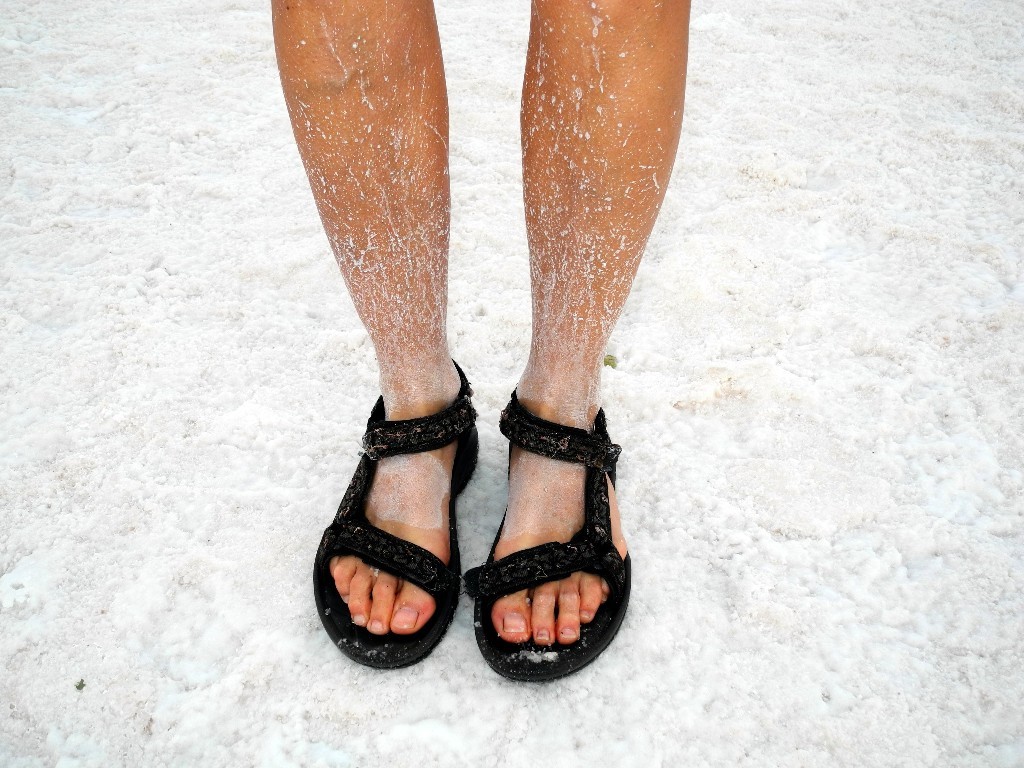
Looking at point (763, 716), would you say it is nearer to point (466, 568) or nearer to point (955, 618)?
point (955, 618)

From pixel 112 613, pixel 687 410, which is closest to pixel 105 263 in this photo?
pixel 112 613

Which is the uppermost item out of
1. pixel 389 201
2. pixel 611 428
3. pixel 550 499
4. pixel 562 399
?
pixel 389 201

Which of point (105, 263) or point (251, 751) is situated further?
point (105, 263)

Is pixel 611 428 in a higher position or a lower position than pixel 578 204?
lower

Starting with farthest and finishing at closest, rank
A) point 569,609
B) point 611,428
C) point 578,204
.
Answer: point 611,428
point 569,609
point 578,204

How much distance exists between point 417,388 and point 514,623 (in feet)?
1.13

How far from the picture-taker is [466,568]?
1.03 m

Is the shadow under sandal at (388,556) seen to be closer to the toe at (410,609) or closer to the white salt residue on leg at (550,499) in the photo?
the toe at (410,609)

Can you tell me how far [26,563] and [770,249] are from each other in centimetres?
156

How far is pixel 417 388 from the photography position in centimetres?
98

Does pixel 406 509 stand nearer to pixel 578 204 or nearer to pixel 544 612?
pixel 544 612

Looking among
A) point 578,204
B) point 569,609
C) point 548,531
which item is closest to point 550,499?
point 548,531

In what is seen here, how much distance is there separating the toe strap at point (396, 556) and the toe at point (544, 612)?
119 millimetres

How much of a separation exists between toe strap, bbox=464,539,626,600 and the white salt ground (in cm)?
9
